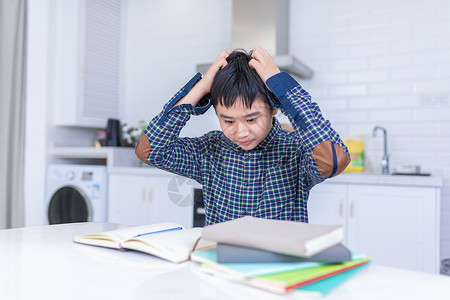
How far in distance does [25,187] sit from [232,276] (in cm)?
319

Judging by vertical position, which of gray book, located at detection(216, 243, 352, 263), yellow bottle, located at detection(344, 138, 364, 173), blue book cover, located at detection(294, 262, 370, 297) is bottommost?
blue book cover, located at detection(294, 262, 370, 297)

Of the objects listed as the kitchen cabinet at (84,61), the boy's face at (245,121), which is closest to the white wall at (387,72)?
the kitchen cabinet at (84,61)

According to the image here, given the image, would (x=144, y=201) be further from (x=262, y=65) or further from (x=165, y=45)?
(x=262, y=65)

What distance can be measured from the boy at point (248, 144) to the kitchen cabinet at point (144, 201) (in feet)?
4.91

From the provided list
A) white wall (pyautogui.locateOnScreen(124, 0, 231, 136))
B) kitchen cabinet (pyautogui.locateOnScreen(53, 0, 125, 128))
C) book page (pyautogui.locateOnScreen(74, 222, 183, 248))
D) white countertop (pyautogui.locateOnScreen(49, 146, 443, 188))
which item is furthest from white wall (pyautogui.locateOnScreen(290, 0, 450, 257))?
book page (pyautogui.locateOnScreen(74, 222, 183, 248))

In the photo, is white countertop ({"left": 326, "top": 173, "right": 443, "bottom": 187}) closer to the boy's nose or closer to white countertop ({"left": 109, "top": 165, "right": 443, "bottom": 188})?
white countertop ({"left": 109, "top": 165, "right": 443, "bottom": 188})

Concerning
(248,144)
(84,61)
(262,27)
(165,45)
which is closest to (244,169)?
(248,144)

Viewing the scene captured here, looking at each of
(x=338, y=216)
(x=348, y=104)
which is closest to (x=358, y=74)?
(x=348, y=104)

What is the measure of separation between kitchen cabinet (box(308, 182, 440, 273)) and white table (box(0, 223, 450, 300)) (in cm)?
167

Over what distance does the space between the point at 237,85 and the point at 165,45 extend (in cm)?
293

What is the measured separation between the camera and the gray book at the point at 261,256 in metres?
0.60

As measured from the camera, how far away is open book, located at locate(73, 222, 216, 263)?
73cm

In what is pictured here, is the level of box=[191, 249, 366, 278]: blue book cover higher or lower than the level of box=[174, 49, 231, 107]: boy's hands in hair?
lower

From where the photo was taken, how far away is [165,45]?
3.87m
